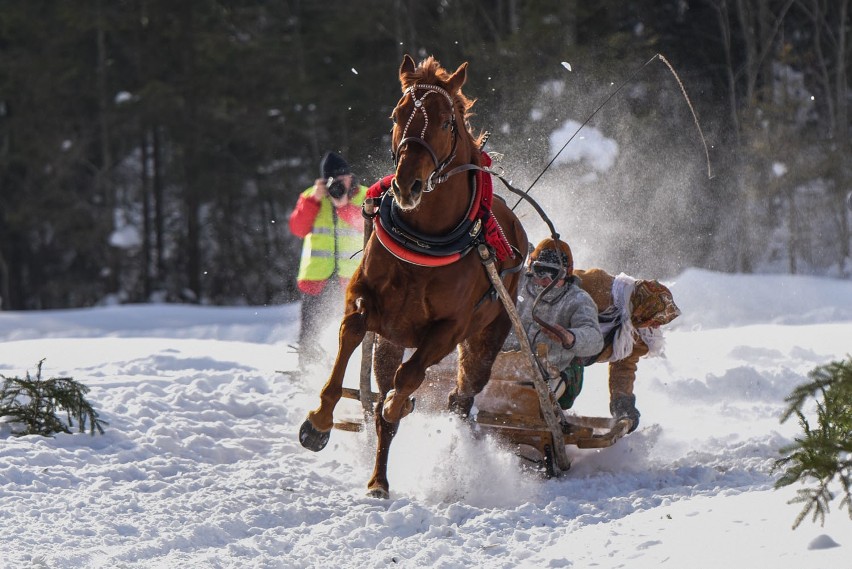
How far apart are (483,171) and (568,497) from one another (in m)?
1.71

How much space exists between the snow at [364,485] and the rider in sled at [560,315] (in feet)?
1.76

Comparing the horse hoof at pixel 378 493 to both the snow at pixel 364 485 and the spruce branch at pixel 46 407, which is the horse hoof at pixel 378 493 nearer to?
the snow at pixel 364 485

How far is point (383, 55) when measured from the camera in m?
24.9

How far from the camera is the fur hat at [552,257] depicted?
652cm

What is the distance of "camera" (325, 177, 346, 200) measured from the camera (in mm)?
8695

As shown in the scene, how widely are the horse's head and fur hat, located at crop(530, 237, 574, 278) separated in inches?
50.3

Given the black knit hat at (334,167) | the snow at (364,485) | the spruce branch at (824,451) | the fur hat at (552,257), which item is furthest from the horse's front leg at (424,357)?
the black knit hat at (334,167)

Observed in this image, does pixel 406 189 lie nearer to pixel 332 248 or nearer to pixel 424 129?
pixel 424 129

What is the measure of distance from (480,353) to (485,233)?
93 centimetres

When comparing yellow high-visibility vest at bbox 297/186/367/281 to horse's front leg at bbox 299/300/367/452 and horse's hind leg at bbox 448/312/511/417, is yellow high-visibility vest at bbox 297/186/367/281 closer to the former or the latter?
horse's hind leg at bbox 448/312/511/417

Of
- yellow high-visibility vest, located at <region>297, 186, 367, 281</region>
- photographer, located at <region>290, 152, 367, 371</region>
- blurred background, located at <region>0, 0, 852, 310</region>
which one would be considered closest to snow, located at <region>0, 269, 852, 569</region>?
photographer, located at <region>290, 152, 367, 371</region>

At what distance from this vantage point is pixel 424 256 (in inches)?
211

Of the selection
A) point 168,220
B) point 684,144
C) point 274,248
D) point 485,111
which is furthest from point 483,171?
point 168,220

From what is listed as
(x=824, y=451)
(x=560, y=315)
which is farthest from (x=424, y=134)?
(x=824, y=451)
